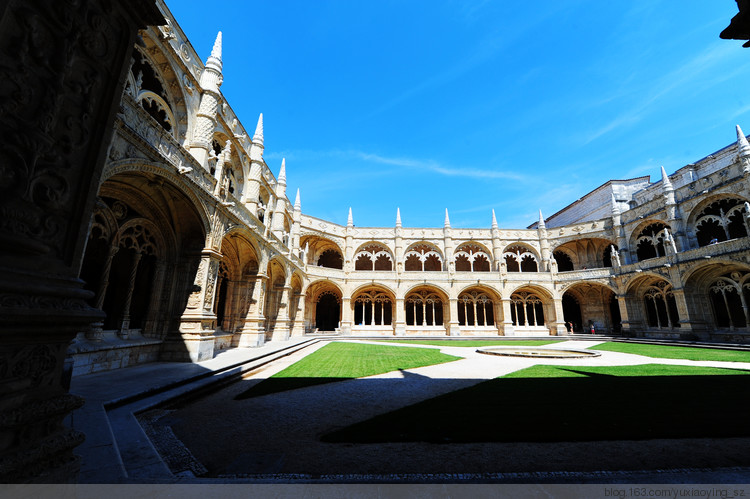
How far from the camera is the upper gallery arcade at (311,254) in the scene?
8078 mm

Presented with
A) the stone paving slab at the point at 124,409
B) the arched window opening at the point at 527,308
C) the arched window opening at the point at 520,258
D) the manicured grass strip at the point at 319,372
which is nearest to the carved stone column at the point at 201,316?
the stone paving slab at the point at 124,409

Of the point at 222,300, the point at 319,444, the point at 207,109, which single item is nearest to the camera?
the point at 319,444

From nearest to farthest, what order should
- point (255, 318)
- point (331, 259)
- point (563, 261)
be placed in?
point (255, 318)
point (563, 261)
point (331, 259)

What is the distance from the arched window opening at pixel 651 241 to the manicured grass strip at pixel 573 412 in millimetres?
20781

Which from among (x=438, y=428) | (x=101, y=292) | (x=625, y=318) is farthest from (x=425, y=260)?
(x=438, y=428)

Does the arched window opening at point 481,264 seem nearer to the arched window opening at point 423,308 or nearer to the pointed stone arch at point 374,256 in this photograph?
the arched window opening at point 423,308

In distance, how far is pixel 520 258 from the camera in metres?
29.5

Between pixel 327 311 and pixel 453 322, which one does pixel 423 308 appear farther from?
pixel 327 311

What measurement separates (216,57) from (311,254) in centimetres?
1962

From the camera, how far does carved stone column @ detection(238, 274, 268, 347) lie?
1349 centimetres
